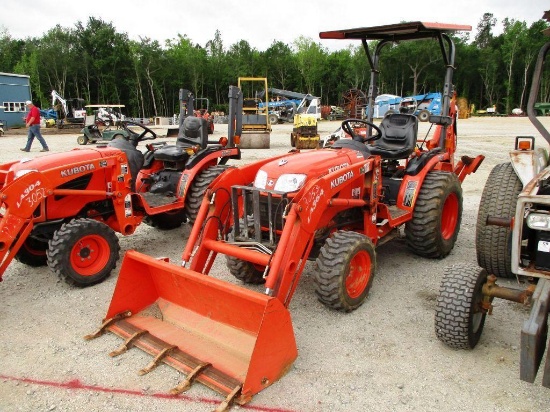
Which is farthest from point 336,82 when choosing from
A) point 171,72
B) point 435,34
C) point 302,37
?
point 435,34

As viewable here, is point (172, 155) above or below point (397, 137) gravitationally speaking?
below

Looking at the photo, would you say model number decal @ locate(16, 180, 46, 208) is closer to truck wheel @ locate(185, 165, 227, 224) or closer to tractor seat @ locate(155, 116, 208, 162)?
truck wheel @ locate(185, 165, 227, 224)

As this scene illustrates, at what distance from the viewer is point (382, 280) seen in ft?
15.4

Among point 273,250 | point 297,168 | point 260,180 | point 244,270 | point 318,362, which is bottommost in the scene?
point 318,362

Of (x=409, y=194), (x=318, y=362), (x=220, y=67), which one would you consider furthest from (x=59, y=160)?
(x=220, y=67)

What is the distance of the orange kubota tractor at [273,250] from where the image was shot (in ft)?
10.2

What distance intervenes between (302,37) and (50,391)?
184ft

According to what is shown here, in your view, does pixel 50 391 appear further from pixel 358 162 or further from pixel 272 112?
pixel 272 112

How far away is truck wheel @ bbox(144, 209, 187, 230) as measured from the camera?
21.5ft

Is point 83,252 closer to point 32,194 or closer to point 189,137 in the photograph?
point 32,194

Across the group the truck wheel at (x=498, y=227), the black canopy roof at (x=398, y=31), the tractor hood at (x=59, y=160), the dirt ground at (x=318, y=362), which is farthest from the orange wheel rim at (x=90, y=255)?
the truck wheel at (x=498, y=227)

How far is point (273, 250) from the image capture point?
3.84 m

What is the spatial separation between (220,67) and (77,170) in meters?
43.9

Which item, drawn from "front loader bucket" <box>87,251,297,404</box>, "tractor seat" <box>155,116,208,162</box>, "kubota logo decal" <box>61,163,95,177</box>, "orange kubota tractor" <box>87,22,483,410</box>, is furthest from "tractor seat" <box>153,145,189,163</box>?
"front loader bucket" <box>87,251,297,404</box>
